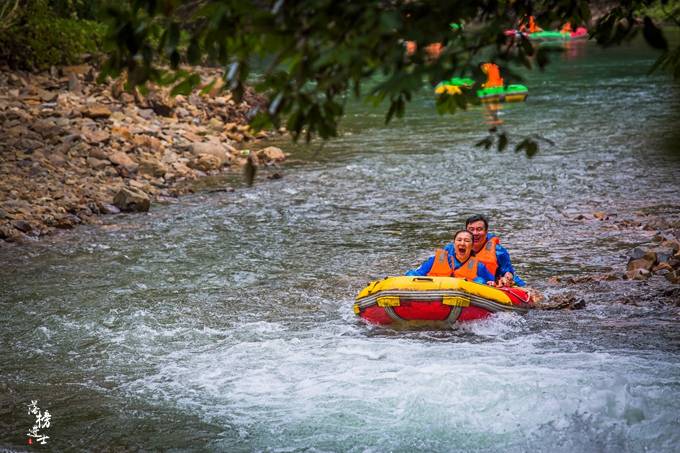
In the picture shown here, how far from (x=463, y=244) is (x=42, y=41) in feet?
48.2

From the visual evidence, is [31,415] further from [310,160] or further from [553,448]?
[310,160]

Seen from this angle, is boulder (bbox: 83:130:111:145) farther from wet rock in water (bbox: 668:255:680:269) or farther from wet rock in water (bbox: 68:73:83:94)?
wet rock in water (bbox: 668:255:680:269)

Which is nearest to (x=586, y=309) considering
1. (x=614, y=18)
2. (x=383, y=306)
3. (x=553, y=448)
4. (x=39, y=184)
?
(x=383, y=306)

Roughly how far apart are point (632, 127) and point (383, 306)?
13066mm

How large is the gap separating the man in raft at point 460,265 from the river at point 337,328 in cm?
66

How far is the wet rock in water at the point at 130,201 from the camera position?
560 inches

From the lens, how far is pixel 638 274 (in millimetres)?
9875

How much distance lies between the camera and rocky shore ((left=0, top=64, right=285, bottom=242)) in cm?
1386

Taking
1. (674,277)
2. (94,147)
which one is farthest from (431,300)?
(94,147)

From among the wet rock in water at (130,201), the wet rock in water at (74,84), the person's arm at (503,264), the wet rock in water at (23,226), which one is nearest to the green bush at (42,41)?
the wet rock in water at (74,84)

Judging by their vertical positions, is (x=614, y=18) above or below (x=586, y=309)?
above

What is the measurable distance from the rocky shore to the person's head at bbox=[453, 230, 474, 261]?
3.62 metres

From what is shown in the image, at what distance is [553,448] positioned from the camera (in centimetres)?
612

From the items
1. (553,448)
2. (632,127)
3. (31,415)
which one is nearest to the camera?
(553,448)
